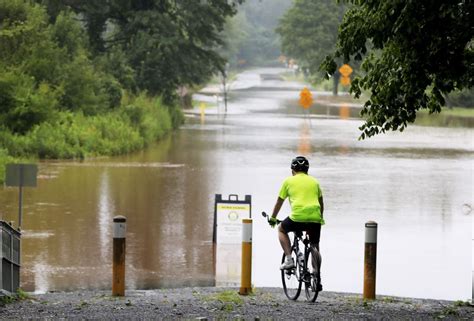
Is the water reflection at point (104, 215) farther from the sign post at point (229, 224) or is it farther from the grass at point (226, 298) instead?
the grass at point (226, 298)

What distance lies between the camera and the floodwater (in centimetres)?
1666

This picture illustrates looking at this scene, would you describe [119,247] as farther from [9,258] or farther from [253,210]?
[253,210]

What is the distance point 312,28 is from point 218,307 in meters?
102

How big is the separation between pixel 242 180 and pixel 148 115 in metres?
17.3

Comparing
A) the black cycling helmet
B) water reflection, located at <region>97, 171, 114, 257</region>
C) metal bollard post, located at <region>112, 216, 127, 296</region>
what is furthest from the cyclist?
water reflection, located at <region>97, 171, 114, 257</region>

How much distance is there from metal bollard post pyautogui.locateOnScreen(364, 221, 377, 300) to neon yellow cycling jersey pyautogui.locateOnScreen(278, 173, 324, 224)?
586mm

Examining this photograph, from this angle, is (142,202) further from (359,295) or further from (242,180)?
(359,295)

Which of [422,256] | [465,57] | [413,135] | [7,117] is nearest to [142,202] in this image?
[422,256]

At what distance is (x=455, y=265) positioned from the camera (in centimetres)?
1750

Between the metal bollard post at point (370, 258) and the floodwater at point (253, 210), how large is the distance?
2.06 metres

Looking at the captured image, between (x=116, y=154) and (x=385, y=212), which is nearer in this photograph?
(x=385, y=212)

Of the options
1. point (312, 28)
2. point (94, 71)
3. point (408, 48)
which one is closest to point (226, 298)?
point (408, 48)

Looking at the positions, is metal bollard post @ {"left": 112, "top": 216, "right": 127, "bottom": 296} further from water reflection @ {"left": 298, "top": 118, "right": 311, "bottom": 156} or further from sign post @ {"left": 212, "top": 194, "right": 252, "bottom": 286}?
water reflection @ {"left": 298, "top": 118, "right": 311, "bottom": 156}

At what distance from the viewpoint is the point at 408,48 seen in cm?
1239
